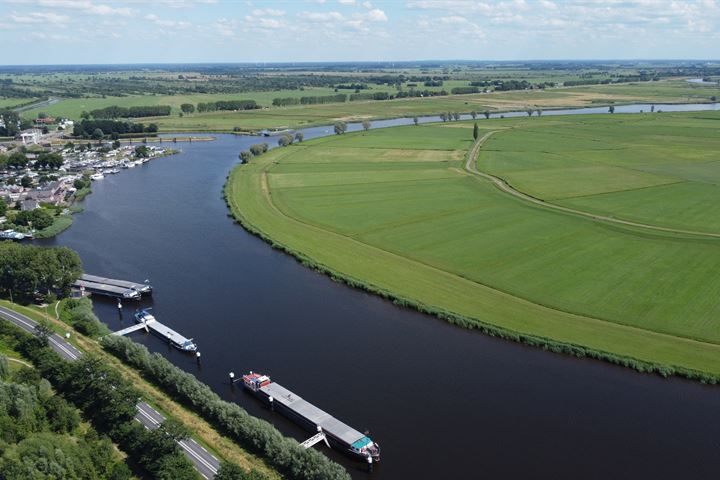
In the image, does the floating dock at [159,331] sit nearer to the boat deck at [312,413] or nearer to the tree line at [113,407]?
the tree line at [113,407]

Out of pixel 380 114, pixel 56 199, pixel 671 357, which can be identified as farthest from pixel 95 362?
pixel 380 114

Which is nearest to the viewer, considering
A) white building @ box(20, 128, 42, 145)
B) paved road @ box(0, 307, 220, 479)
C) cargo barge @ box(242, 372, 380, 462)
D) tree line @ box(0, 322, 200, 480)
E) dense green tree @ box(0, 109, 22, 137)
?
tree line @ box(0, 322, 200, 480)

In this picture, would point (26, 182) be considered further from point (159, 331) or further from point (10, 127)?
point (10, 127)

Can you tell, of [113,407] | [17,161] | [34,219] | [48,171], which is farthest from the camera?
[17,161]

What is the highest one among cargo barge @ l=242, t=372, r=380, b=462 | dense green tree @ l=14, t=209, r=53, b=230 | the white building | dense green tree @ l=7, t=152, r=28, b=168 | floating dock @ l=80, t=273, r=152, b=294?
the white building

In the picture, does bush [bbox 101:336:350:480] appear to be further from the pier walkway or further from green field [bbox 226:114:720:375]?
green field [bbox 226:114:720:375]

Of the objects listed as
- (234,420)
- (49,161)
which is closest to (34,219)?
(49,161)

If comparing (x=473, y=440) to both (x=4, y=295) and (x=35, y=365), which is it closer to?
(x=35, y=365)

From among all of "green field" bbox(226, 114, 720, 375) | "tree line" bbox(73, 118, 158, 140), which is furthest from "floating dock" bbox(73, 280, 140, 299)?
"tree line" bbox(73, 118, 158, 140)
